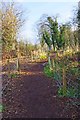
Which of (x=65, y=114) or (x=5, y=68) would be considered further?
(x=5, y=68)

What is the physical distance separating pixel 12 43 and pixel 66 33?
4.64m

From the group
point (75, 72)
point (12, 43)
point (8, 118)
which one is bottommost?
point (8, 118)

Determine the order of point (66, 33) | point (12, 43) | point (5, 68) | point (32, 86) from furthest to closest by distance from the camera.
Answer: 1. point (66, 33)
2. point (12, 43)
3. point (5, 68)
4. point (32, 86)

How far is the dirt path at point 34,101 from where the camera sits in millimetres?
6031

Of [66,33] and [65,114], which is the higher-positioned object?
[66,33]

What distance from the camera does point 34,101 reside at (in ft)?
22.8

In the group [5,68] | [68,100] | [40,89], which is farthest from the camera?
[5,68]

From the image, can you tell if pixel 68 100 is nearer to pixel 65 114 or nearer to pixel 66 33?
pixel 65 114

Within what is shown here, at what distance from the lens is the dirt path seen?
237 inches

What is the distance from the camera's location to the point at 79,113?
5.82m

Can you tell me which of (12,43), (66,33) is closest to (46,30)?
(66,33)

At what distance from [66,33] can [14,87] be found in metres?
10.3

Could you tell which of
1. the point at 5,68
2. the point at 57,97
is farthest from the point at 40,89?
the point at 5,68

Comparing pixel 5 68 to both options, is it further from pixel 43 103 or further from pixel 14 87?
pixel 43 103
